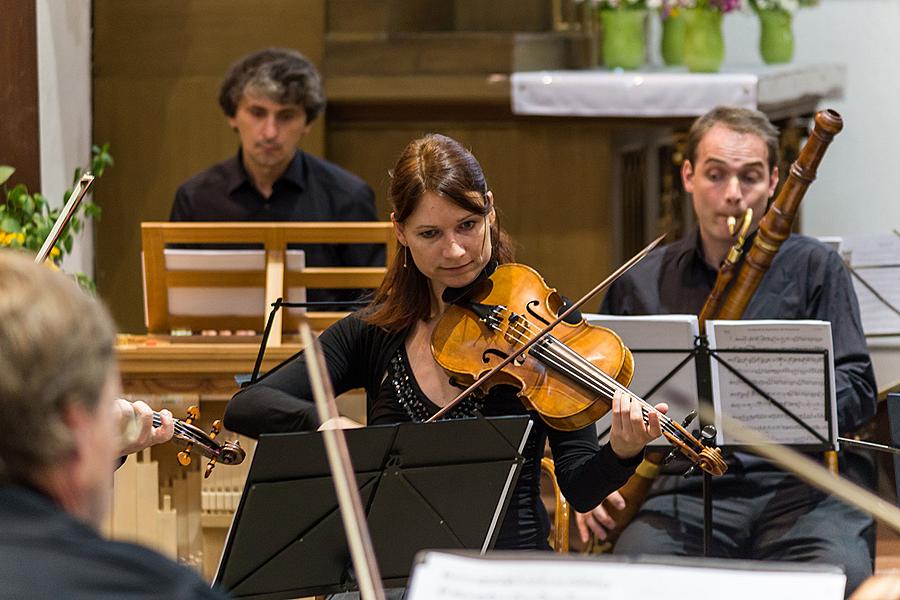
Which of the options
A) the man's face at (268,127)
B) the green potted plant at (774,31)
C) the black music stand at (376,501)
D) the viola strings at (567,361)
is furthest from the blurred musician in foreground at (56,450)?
A: the green potted plant at (774,31)

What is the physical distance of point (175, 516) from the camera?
2965 mm

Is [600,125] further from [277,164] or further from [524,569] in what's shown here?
[524,569]

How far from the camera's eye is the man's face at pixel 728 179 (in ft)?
10.1

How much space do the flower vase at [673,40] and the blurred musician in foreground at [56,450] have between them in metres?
4.05

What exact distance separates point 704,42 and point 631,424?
2852 mm

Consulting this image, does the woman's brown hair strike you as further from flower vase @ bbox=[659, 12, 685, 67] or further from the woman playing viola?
flower vase @ bbox=[659, 12, 685, 67]

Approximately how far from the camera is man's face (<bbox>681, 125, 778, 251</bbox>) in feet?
10.1

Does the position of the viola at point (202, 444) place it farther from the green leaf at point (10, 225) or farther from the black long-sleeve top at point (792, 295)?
the black long-sleeve top at point (792, 295)

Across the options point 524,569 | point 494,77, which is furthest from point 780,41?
point 524,569

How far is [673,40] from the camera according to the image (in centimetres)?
496

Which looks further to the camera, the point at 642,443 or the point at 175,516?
the point at 175,516

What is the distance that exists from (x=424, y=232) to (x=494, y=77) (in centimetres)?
241

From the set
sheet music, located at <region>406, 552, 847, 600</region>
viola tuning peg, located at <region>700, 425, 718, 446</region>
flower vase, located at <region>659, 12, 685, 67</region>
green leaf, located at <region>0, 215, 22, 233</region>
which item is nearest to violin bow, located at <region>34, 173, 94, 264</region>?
green leaf, located at <region>0, 215, 22, 233</region>

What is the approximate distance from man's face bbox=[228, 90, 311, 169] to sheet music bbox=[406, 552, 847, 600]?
2.58 meters
